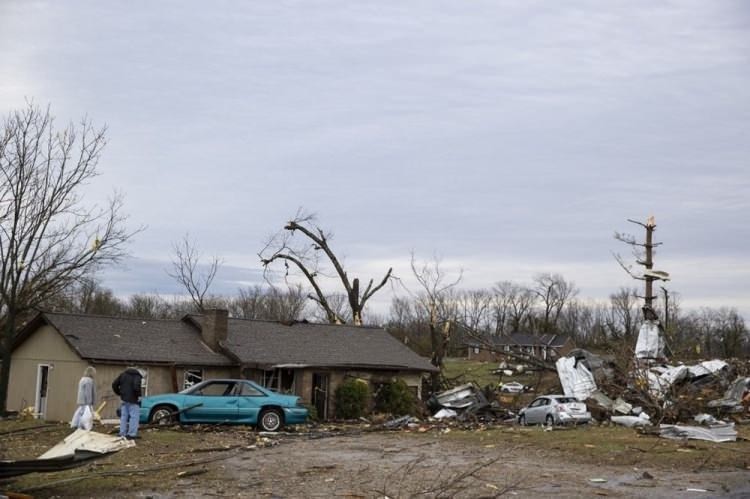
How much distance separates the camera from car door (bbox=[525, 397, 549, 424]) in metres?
28.3

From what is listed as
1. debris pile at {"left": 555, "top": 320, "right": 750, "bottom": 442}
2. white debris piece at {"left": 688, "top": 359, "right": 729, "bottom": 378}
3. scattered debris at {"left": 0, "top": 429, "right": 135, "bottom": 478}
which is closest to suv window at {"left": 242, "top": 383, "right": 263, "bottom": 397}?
debris pile at {"left": 555, "top": 320, "right": 750, "bottom": 442}

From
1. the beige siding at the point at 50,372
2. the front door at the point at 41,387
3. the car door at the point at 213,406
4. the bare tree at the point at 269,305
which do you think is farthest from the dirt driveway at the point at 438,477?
the bare tree at the point at 269,305

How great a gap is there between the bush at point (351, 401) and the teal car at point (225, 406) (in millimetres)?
6892

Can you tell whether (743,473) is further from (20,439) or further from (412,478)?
(20,439)

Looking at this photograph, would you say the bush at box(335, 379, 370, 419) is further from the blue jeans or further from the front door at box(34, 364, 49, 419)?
the blue jeans

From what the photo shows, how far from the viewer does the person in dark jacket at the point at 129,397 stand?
18938mm

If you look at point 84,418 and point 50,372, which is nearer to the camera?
point 84,418

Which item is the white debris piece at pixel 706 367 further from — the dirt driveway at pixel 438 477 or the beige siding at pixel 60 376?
the beige siding at pixel 60 376

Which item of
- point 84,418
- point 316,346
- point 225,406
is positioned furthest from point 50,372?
point 84,418

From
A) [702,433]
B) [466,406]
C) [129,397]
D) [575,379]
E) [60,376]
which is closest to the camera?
[129,397]

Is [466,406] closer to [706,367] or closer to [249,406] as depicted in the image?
[706,367]

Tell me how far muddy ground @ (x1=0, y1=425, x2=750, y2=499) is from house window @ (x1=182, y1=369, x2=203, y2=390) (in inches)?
293

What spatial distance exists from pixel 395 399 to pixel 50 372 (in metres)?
12.5

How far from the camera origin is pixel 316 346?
34.2 m
